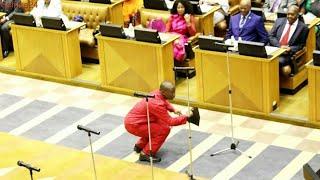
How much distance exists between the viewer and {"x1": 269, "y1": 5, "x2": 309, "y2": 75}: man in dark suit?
11.0 metres

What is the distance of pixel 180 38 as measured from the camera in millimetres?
11797

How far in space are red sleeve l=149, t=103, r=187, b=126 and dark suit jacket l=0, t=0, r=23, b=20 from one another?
5.09 m

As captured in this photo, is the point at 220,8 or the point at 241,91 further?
the point at 220,8

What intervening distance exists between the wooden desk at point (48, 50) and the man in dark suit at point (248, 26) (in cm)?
248

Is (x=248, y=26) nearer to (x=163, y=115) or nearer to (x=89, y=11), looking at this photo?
(x=163, y=115)

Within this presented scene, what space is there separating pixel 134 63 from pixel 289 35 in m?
2.22

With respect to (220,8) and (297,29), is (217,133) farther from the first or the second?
(220,8)

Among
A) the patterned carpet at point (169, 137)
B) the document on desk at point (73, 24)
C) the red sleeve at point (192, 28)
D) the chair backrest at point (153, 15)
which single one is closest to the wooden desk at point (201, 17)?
the chair backrest at point (153, 15)

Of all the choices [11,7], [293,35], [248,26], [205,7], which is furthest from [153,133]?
[11,7]

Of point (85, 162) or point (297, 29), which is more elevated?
point (297, 29)

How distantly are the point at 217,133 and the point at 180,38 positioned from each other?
2.05m

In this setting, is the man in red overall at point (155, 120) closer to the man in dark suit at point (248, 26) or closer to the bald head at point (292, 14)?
the man in dark suit at point (248, 26)

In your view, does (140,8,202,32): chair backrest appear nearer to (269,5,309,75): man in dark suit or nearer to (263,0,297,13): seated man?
(263,0,297,13): seated man

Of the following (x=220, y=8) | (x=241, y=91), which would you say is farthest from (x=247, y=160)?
(x=220, y=8)
